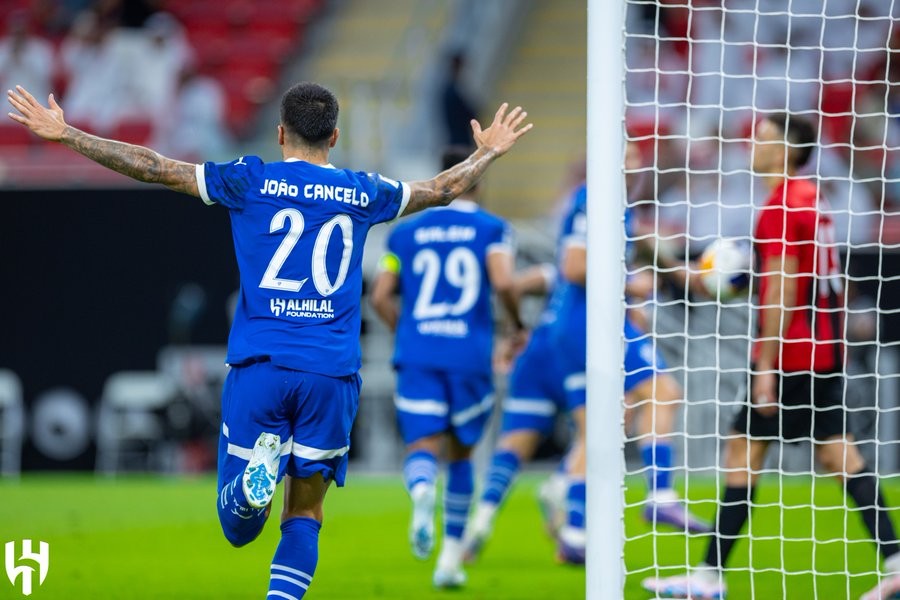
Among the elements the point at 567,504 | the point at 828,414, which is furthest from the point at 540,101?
the point at 828,414

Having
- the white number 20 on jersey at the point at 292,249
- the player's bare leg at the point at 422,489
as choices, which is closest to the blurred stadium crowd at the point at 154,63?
the player's bare leg at the point at 422,489

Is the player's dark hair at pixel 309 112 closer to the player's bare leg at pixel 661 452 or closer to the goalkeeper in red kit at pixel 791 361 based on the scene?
the goalkeeper in red kit at pixel 791 361

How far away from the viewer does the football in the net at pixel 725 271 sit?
257 inches

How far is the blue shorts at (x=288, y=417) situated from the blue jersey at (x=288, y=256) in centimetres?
5

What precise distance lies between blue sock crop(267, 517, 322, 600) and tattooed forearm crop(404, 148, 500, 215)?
123 cm

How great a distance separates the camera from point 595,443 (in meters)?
5.34

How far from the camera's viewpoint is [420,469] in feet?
24.0

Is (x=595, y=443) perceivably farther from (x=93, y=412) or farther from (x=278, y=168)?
(x=93, y=412)

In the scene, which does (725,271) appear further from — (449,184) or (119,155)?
(119,155)

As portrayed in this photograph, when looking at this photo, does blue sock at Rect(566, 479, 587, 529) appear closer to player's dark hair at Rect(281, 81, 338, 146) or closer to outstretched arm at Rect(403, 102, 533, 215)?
outstretched arm at Rect(403, 102, 533, 215)

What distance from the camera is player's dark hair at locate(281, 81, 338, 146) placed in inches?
198

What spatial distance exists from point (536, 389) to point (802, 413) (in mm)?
2342

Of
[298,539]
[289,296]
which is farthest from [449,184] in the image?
[298,539]

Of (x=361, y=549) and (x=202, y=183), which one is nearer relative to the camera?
(x=202, y=183)
